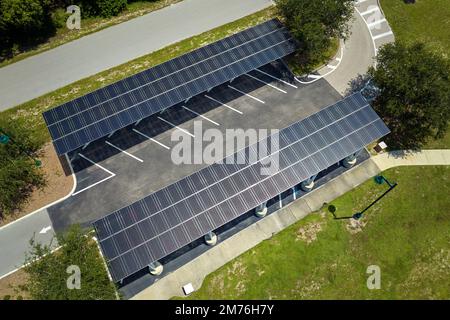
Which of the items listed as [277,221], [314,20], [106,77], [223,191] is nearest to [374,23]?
[314,20]

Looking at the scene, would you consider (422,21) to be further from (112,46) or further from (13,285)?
(13,285)

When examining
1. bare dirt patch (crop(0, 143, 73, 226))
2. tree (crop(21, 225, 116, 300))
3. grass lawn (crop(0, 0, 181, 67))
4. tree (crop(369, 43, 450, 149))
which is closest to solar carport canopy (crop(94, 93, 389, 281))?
tree (crop(21, 225, 116, 300))

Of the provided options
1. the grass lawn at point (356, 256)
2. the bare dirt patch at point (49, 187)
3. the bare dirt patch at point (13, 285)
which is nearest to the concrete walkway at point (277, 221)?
the grass lawn at point (356, 256)

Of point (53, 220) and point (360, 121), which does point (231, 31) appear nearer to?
point (360, 121)

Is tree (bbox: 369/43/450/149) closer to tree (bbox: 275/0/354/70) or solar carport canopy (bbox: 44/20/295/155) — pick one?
tree (bbox: 275/0/354/70)

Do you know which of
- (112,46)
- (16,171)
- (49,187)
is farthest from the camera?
(112,46)

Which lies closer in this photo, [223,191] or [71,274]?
[71,274]
